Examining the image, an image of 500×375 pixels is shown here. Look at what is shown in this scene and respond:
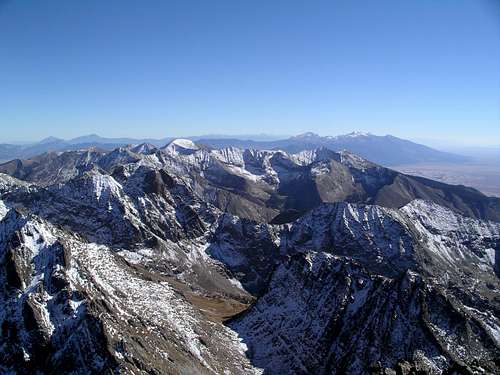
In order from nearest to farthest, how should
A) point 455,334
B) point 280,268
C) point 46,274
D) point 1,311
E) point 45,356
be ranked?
point 45,356
point 1,311
point 46,274
point 455,334
point 280,268

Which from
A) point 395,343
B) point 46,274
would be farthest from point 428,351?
point 46,274

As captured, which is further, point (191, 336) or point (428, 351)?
point (191, 336)

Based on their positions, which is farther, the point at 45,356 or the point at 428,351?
the point at 428,351

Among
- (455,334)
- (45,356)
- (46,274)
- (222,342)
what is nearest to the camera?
(45,356)

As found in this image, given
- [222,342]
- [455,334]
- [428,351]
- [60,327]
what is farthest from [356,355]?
[60,327]

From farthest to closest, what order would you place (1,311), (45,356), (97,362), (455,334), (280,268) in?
1. (280,268)
2. (455,334)
3. (1,311)
4. (45,356)
5. (97,362)

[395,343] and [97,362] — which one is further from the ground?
[97,362]

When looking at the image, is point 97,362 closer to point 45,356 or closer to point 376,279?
point 45,356

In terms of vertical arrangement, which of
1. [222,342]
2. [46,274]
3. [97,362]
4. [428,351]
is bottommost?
[222,342]

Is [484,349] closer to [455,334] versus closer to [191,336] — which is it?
[455,334]
